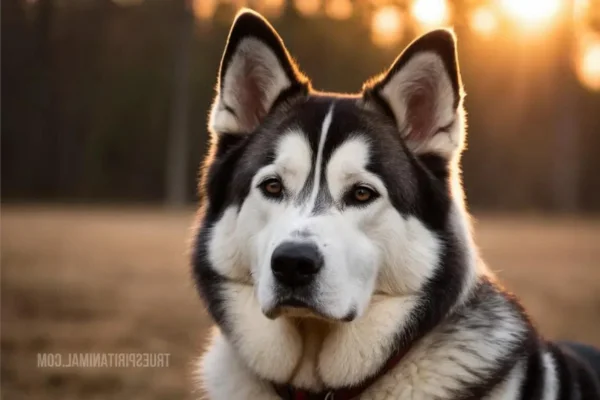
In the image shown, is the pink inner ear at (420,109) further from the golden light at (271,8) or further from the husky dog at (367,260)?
the golden light at (271,8)

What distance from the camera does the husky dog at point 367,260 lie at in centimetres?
366

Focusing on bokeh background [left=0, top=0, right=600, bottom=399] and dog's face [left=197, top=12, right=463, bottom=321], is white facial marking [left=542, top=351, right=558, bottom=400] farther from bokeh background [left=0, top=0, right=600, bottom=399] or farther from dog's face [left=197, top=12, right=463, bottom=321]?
bokeh background [left=0, top=0, right=600, bottom=399]

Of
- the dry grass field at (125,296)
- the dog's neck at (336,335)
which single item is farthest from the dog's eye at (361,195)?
the dry grass field at (125,296)

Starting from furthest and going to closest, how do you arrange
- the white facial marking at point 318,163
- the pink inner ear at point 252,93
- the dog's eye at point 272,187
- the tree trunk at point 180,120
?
1. the tree trunk at point 180,120
2. the pink inner ear at point 252,93
3. the dog's eye at point 272,187
4. the white facial marking at point 318,163

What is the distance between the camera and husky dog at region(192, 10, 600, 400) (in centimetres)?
366

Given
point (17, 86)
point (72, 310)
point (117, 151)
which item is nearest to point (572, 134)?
point (117, 151)

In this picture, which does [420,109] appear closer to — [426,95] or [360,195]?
[426,95]

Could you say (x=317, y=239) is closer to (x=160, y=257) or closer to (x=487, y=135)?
Result: (x=160, y=257)

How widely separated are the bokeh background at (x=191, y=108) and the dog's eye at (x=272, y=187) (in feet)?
44.3

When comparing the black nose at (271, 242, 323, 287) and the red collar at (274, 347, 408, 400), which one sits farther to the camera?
the red collar at (274, 347, 408, 400)

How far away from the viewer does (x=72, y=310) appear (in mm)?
10031

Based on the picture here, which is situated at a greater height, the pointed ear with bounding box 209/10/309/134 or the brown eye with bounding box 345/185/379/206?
the pointed ear with bounding box 209/10/309/134

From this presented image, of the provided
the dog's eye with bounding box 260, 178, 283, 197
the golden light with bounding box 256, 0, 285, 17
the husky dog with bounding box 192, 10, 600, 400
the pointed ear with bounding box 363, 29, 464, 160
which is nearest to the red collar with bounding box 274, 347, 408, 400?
the husky dog with bounding box 192, 10, 600, 400

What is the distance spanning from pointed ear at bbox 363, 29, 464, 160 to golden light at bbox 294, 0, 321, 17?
26.1m
